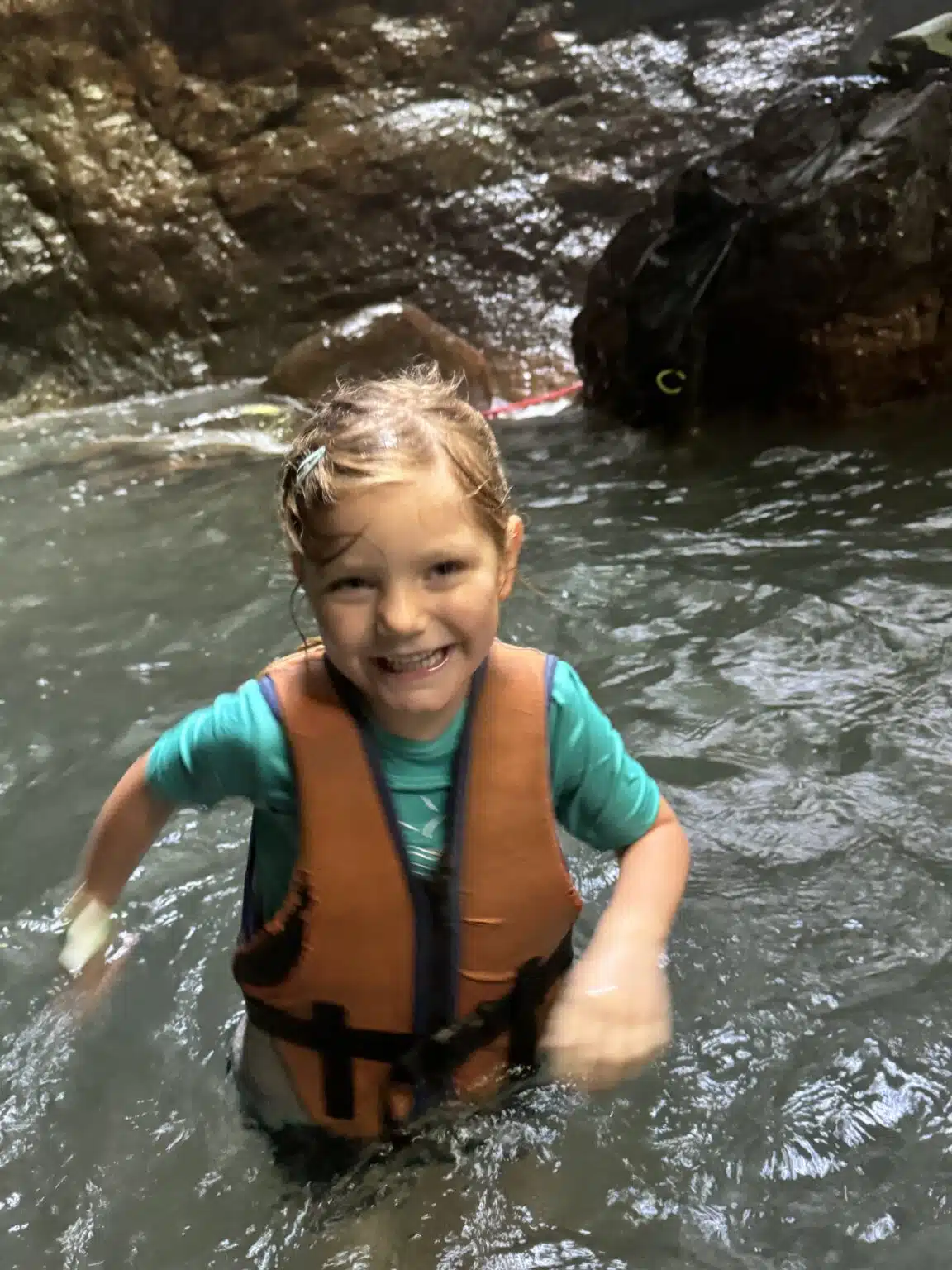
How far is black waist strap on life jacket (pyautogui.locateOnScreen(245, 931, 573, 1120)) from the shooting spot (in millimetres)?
1647

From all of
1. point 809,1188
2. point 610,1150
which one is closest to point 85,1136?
point 610,1150

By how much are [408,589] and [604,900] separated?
1.26 meters

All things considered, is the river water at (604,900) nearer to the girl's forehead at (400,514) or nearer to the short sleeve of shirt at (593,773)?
the short sleeve of shirt at (593,773)

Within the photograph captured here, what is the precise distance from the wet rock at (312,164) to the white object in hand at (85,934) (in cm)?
560

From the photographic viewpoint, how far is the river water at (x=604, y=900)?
1.73 metres

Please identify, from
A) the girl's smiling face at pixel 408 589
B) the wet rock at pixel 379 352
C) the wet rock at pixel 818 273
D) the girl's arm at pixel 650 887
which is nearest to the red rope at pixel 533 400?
the wet rock at pixel 379 352

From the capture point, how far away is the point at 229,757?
1531 millimetres

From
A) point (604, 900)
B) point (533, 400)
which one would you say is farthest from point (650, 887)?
point (533, 400)

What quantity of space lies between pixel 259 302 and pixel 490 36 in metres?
2.87

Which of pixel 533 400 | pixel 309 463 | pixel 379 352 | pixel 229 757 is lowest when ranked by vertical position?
pixel 533 400

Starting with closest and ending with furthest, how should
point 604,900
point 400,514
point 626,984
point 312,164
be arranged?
point 400,514
point 626,984
point 604,900
point 312,164

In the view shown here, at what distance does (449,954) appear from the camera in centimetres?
160

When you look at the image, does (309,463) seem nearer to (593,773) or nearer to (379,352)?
(593,773)

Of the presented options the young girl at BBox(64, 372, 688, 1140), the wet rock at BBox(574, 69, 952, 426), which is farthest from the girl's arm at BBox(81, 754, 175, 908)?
the wet rock at BBox(574, 69, 952, 426)
